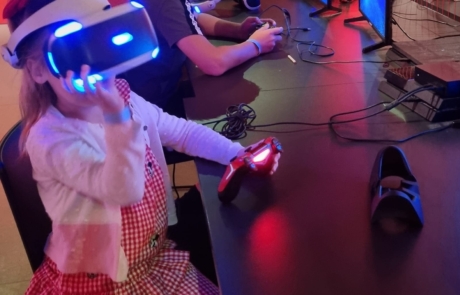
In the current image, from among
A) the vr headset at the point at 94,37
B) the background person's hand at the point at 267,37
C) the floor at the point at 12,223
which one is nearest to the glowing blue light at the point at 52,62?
the vr headset at the point at 94,37

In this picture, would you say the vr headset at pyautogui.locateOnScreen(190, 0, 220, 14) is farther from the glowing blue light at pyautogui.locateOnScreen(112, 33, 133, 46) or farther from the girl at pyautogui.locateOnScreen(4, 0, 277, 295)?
the glowing blue light at pyautogui.locateOnScreen(112, 33, 133, 46)

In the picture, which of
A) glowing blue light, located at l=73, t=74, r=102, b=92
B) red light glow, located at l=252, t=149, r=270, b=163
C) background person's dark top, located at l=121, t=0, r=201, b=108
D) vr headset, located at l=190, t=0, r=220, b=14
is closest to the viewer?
glowing blue light, located at l=73, t=74, r=102, b=92

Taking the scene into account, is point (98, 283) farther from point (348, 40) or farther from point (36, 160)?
point (348, 40)

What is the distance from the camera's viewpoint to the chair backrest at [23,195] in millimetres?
972

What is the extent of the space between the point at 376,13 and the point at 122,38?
1139 mm

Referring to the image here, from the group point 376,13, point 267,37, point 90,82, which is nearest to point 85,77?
point 90,82

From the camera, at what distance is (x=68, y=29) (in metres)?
0.81

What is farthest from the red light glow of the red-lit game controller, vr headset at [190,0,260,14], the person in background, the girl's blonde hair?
vr headset at [190,0,260,14]

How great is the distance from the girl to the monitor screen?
2.73 ft

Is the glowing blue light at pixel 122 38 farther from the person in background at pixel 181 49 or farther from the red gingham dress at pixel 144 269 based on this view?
the person in background at pixel 181 49

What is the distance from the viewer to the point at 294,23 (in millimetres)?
1945

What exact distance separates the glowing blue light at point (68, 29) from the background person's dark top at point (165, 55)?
0.62 meters

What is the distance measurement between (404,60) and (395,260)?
904 mm

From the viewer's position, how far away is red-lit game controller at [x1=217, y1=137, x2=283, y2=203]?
0.90 metres
